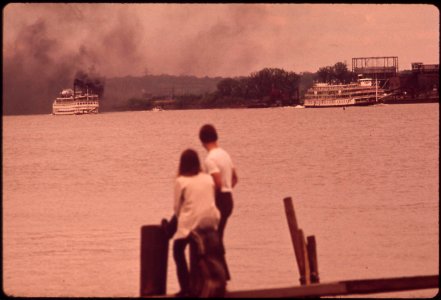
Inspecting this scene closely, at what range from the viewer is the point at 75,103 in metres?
176

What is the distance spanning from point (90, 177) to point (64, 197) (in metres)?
15.9

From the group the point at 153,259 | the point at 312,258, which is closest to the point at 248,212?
the point at 312,258

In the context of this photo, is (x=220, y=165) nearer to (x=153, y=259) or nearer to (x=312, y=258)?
(x=153, y=259)

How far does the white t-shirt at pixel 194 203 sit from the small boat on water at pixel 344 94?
15696 centimetres

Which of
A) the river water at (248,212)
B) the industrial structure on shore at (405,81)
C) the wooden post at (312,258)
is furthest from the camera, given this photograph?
the industrial structure on shore at (405,81)

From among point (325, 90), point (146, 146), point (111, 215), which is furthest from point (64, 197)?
point (325, 90)

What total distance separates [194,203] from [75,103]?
6550 inches

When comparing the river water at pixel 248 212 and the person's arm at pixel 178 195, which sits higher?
the person's arm at pixel 178 195

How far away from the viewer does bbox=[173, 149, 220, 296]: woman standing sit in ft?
39.1

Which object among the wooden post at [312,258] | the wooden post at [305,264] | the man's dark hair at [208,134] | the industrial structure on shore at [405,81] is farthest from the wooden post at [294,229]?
the industrial structure on shore at [405,81]

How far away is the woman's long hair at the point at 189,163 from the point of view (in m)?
11.9

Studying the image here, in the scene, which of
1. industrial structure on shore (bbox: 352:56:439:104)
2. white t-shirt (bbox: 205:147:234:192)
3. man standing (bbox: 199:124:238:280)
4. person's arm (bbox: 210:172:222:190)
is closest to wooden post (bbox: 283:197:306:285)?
man standing (bbox: 199:124:238:280)

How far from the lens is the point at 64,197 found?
5291 centimetres

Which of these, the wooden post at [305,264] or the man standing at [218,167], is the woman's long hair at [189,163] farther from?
the wooden post at [305,264]
